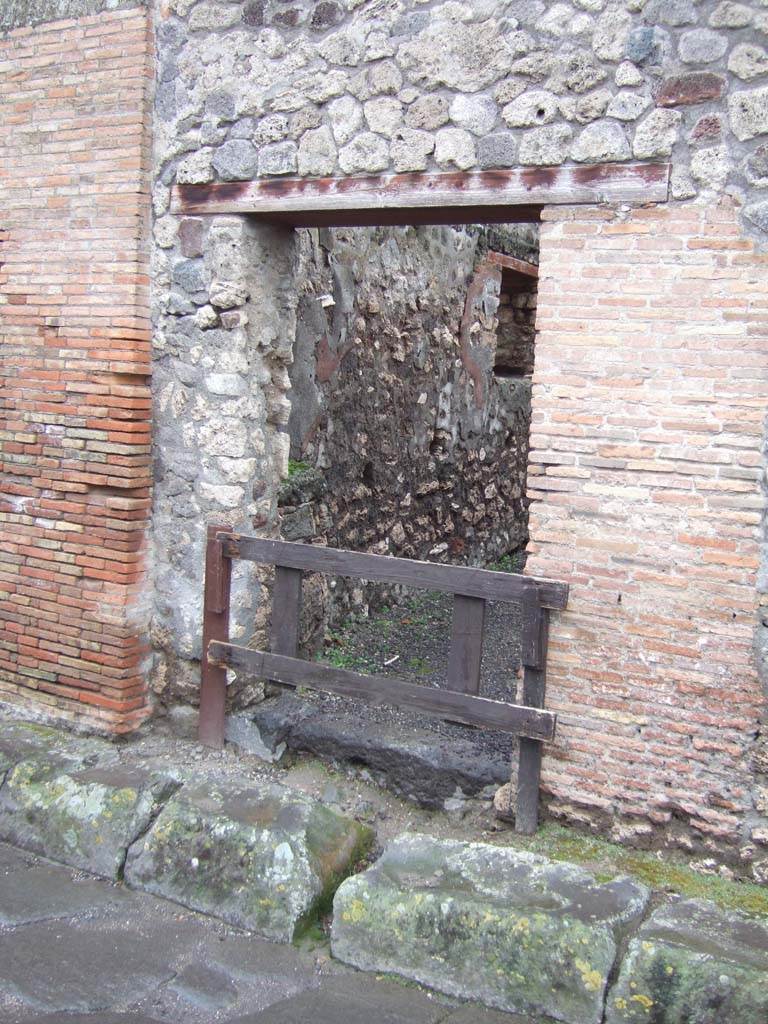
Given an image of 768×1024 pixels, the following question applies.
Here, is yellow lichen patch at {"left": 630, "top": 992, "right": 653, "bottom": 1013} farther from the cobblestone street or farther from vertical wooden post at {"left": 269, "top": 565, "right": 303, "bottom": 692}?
vertical wooden post at {"left": 269, "top": 565, "right": 303, "bottom": 692}

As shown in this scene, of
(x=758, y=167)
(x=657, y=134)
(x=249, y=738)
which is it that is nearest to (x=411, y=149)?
(x=657, y=134)

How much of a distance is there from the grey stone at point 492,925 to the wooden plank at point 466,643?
669 millimetres

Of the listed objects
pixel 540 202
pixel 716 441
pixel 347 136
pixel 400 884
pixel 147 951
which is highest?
pixel 347 136

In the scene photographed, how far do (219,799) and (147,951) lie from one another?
2.32 ft

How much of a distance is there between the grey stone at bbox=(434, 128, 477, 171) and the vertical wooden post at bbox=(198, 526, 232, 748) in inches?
75.4

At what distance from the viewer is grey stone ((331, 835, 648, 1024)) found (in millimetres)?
3100

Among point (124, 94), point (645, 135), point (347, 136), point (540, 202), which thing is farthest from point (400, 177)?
point (124, 94)

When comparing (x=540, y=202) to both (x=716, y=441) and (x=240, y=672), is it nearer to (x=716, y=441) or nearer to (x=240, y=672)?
(x=716, y=441)

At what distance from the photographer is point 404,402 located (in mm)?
7586

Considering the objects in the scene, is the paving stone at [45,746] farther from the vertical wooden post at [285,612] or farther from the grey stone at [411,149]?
the grey stone at [411,149]

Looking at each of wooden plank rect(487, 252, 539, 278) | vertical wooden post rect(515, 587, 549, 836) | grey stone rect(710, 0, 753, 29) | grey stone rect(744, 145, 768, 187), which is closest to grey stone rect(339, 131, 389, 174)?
grey stone rect(710, 0, 753, 29)

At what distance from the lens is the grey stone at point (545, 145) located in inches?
149

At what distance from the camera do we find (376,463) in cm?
715

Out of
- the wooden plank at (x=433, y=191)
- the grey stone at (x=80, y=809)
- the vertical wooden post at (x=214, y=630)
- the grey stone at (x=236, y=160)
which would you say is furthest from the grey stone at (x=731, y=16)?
the grey stone at (x=80, y=809)
